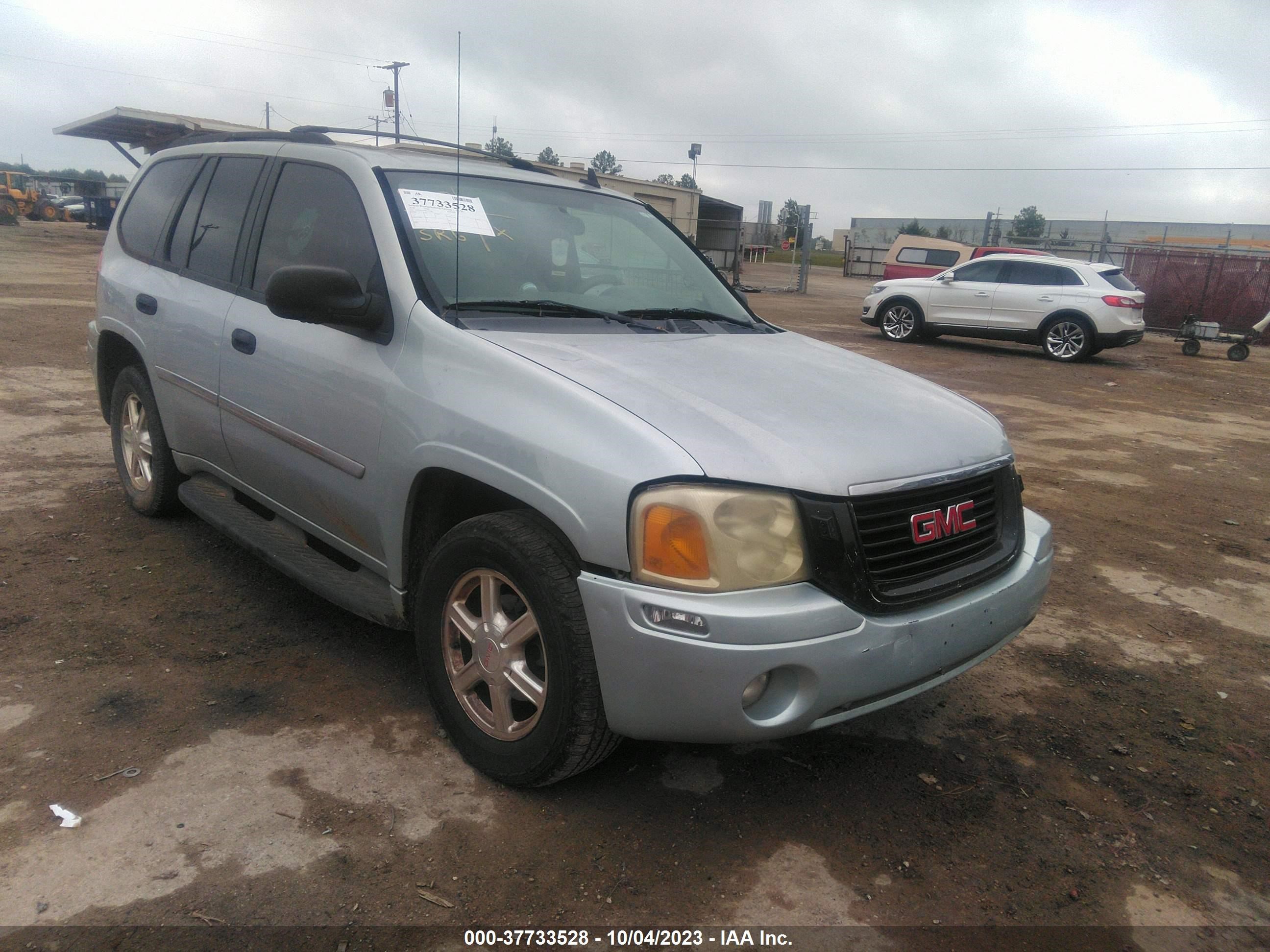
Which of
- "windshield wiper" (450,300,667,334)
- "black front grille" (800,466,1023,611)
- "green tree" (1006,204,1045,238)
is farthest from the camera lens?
"green tree" (1006,204,1045,238)

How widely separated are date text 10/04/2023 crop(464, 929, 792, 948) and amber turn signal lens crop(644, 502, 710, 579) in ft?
2.70

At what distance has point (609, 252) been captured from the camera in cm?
350

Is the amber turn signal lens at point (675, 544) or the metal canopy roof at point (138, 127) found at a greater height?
the metal canopy roof at point (138, 127)

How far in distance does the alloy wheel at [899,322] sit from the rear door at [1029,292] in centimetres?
Result: 146

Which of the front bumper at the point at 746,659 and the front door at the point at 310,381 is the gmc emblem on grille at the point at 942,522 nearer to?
the front bumper at the point at 746,659

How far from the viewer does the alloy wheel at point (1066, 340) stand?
570 inches

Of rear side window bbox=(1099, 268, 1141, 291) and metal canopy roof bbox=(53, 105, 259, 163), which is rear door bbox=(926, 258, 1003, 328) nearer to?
rear side window bbox=(1099, 268, 1141, 291)

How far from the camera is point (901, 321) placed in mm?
16297

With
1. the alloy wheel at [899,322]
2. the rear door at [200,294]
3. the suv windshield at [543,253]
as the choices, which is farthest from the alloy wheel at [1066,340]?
the rear door at [200,294]

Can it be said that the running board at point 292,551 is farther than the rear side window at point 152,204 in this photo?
No

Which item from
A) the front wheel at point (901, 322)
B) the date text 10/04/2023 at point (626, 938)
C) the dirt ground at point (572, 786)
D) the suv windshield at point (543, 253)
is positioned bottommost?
the date text 10/04/2023 at point (626, 938)

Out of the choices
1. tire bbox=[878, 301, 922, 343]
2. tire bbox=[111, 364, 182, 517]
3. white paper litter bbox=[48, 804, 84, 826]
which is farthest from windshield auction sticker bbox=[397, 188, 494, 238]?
tire bbox=[878, 301, 922, 343]

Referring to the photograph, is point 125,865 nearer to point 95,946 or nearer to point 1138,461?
point 95,946

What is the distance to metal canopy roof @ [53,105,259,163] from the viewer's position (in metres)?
24.8
